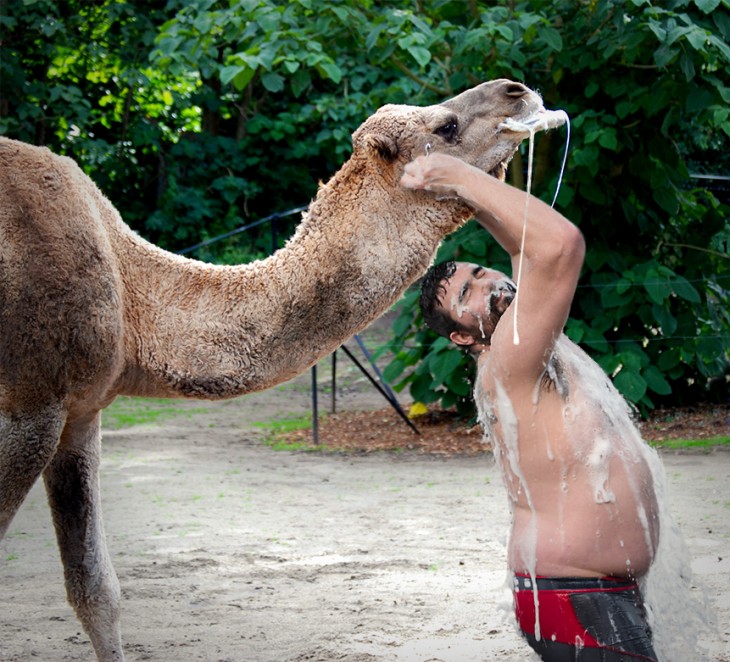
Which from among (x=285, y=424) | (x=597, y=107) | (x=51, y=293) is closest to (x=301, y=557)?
(x=51, y=293)

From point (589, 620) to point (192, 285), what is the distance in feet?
5.12

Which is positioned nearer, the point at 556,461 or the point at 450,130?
the point at 556,461

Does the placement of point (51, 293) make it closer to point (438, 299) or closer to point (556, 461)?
point (438, 299)

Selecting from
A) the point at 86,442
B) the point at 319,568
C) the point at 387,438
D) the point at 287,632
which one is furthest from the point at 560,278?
the point at 387,438

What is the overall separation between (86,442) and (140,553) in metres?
2.69

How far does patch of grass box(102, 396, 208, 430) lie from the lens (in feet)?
35.2

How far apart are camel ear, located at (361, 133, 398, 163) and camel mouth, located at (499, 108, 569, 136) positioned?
32 centimetres

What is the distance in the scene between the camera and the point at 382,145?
312 centimetres

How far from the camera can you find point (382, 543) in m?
6.28

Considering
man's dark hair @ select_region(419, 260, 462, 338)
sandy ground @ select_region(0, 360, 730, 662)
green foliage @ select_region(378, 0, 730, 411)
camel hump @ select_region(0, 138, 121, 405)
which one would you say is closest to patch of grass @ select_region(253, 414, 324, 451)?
sandy ground @ select_region(0, 360, 730, 662)

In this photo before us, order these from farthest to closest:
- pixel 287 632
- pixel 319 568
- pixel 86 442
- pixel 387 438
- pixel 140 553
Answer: pixel 387 438 → pixel 140 553 → pixel 319 568 → pixel 287 632 → pixel 86 442

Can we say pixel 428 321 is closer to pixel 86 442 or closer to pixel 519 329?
pixel 519 329

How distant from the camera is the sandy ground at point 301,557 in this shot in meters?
4.65

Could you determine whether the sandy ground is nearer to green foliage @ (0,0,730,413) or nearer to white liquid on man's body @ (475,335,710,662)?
white liquid on man's body @ (475,335,710,662)
